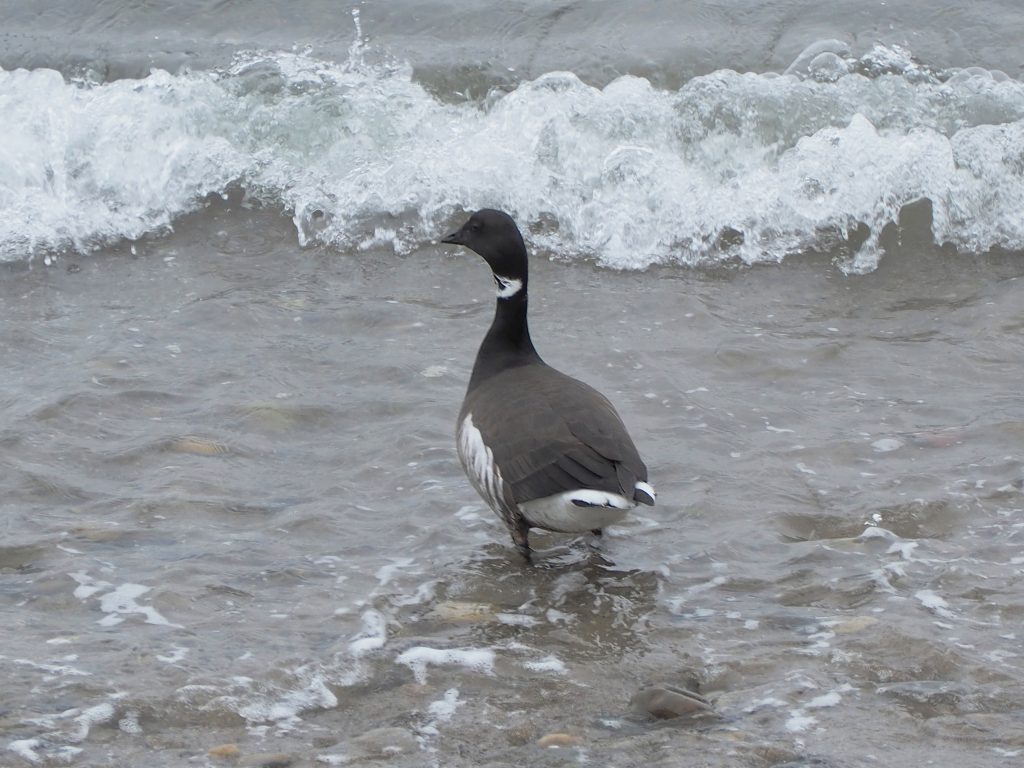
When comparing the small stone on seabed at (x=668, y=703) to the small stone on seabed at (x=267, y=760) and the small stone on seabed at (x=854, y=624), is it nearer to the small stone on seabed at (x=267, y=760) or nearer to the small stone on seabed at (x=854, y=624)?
the small stone on seabed at (x=854, y=624)

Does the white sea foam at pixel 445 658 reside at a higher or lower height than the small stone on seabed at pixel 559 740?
higher

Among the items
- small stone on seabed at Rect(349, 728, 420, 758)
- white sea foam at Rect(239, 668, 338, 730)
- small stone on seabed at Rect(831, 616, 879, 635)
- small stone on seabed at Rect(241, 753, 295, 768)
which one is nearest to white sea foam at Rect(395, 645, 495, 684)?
white sea foam at Rect(239, 668, 338, 730)

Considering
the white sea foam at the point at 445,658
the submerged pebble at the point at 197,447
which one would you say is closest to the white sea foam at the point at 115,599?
the white sea foam at the point at 445,658

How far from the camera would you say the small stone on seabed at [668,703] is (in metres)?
3.88

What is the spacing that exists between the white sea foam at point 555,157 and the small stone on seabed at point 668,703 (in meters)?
5.01

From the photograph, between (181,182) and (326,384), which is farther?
(181,182)

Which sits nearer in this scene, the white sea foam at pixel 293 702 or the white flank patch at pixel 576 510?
the white sea foam at pixel 293 702

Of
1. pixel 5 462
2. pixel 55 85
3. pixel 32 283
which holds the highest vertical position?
pixel 55 85

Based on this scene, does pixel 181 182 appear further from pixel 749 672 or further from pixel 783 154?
pixel 749 672

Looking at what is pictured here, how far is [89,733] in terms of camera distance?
12.3 ft

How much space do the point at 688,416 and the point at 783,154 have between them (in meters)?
3.85

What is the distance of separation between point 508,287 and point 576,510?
145cm

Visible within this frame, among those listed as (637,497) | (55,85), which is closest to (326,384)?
(637,497)

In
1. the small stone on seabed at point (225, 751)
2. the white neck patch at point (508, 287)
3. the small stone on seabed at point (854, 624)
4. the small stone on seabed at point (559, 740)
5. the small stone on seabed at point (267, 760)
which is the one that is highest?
the white neck patch at point (508, 287)
